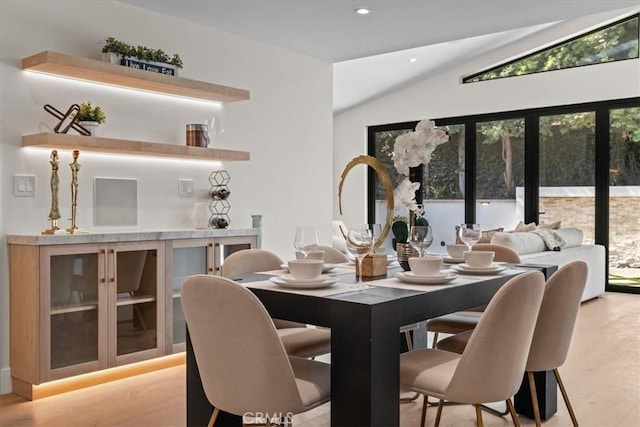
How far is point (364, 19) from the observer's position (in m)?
4.18

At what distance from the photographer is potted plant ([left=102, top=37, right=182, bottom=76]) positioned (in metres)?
3.54

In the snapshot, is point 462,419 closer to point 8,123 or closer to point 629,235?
point 8,123

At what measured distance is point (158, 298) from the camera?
11.7ft

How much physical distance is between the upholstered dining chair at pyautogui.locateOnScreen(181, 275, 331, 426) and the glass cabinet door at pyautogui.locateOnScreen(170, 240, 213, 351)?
6.29 ft

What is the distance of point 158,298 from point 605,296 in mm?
5419

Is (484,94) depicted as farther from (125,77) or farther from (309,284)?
(309,284)

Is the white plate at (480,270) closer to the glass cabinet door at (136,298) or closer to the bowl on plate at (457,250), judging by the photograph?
the bowl on plate at (457,250)

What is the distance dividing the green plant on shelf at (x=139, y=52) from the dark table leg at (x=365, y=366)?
254 cm

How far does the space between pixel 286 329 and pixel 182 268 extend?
1.26m

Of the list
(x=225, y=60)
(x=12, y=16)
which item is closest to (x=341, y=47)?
(x=225, y=60)

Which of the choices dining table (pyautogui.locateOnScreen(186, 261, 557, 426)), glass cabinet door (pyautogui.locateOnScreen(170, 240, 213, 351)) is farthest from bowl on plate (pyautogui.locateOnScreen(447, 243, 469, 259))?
glass cabinet door (pyautogui.locateOnScreen(170, 240, 213, 351))

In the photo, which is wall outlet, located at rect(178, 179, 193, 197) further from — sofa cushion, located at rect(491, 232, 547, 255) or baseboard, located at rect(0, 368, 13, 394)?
sofa cushion, located at rect(491, 232, 547, 255)

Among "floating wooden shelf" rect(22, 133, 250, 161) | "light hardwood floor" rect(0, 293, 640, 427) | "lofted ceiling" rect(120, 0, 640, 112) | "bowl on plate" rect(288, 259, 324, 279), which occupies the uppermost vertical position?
"lofted ceiling" rect(120, 0, 640, 112)

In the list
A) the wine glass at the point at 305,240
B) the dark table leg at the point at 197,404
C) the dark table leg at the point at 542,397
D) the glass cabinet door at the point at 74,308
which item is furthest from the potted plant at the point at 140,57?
the dark table leg at the point at 542,397
